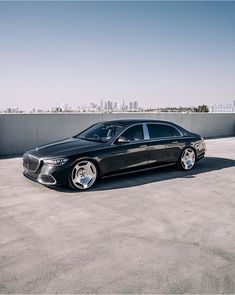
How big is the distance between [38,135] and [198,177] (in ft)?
20.4

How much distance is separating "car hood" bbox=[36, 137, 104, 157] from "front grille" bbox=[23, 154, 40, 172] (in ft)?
0.55

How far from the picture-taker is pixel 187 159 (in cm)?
757

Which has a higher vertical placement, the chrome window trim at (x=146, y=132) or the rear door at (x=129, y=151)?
the chrome window trim at (x=146, y=132)

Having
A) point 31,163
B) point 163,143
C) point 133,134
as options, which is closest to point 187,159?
point 163,143

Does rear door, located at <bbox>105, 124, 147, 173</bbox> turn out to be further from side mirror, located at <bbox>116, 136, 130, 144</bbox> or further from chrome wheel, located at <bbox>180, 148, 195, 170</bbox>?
chrome wheel, located at <bbox>180, 148, 195, 170</bbox>

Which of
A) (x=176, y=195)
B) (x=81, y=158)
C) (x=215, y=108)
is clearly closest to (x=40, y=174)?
(x=81, y=158)

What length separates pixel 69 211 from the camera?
4.52 metres

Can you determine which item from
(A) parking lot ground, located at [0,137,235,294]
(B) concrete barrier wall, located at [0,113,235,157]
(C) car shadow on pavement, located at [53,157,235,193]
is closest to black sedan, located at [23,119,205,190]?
(C) car shadow on pavement, located at [53,157,235,193]

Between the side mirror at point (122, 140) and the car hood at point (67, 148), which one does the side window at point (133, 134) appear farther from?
the car hood at point (67, 148)

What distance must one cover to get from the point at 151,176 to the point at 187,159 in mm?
1357

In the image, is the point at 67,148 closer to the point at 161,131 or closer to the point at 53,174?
the point at 53,174

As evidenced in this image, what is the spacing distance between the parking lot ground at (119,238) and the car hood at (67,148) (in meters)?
0.75

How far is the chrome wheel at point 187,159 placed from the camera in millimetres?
7461

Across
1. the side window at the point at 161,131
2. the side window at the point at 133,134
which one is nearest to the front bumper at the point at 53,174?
the side window at the point at 133,134
